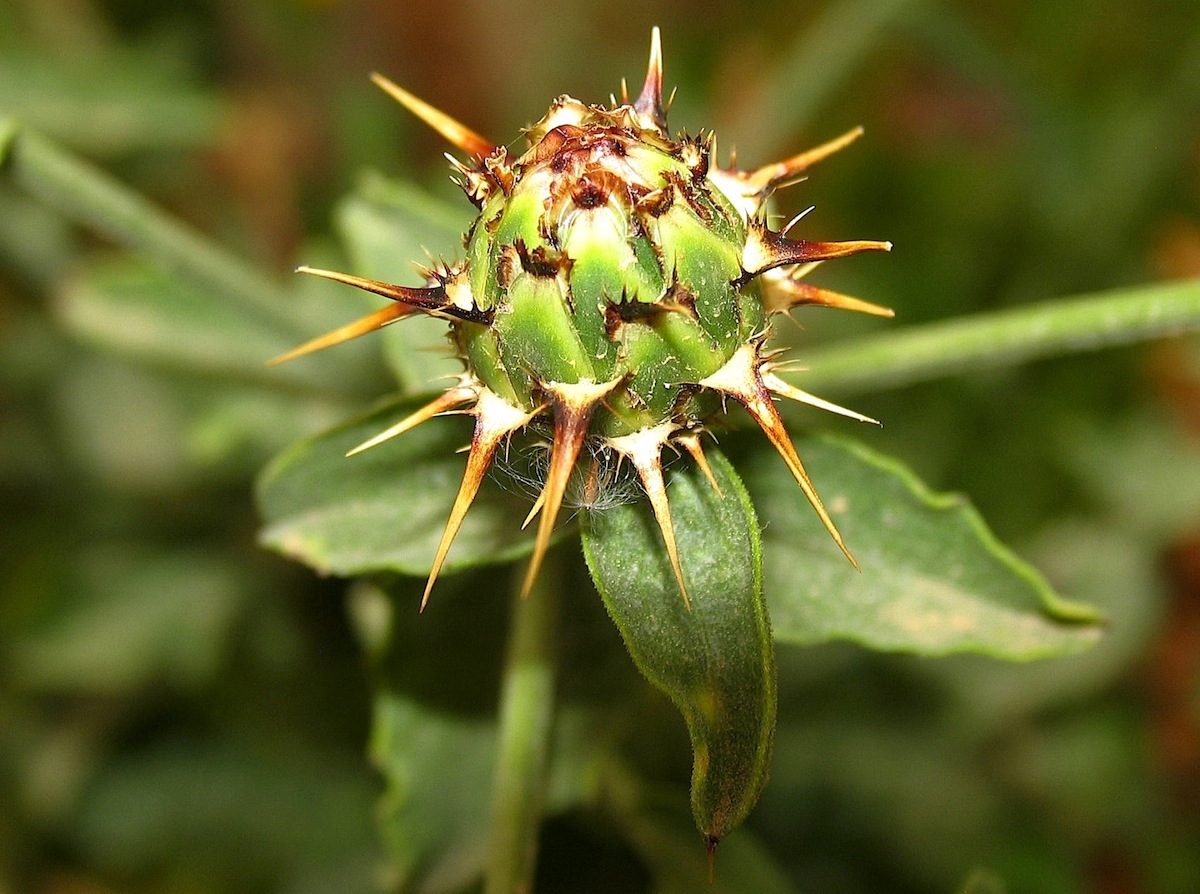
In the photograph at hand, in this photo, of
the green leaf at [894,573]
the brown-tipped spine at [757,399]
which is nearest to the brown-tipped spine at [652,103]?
the brown-tipped spine at [757,399]

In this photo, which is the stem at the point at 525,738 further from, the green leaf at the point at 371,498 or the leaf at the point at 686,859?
the leaf at the point at 686,859

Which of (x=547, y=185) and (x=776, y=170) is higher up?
(x=776, y=170)

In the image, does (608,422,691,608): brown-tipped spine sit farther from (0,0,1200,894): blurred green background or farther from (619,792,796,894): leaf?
(0,0,1200,894): blurred green background

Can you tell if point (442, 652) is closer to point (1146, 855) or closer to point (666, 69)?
point (1146, 855)

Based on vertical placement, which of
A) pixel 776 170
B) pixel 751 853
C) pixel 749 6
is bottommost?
pixel 751 853

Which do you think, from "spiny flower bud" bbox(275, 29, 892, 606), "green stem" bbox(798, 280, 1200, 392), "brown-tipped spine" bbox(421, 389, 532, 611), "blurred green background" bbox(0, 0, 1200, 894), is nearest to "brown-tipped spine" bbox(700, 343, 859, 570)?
"spiny flower bud" bbox(275, 29, 892, 606)

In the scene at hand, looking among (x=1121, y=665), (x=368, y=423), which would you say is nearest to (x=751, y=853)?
(x=368, y=423)

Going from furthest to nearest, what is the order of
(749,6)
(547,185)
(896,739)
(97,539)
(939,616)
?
(749,6) → (97,539) → (896,739) → (939,616) → (547,185)
